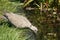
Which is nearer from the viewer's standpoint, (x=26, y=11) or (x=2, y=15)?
(x=2, y=15)

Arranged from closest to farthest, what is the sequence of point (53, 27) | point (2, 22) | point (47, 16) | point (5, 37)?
point (5, 37) < point (2, 22) < point (53, 27) < point (47, 16)

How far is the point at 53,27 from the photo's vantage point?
5051 mm

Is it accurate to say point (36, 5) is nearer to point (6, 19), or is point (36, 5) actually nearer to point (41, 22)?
point (41, 22)

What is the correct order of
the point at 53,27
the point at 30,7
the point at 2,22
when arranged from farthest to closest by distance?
the point at 30,7, the point at 53,27, the point at 2,22

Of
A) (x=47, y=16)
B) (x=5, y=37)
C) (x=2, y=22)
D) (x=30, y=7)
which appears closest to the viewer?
(x=5, y=37)

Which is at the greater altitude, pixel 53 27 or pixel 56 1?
pixel 56 1

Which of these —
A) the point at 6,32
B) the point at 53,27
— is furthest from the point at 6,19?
the point at 53,27

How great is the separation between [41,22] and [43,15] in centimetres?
36

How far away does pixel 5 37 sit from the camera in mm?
3967

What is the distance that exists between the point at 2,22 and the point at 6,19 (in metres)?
0.19

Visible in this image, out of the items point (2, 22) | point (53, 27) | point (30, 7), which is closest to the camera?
point (2, 22)

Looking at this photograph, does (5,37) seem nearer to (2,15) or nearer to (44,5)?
(2,15)

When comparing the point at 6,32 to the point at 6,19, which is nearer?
the point at 6,32

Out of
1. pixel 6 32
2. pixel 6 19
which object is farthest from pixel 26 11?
pixel 6 32
